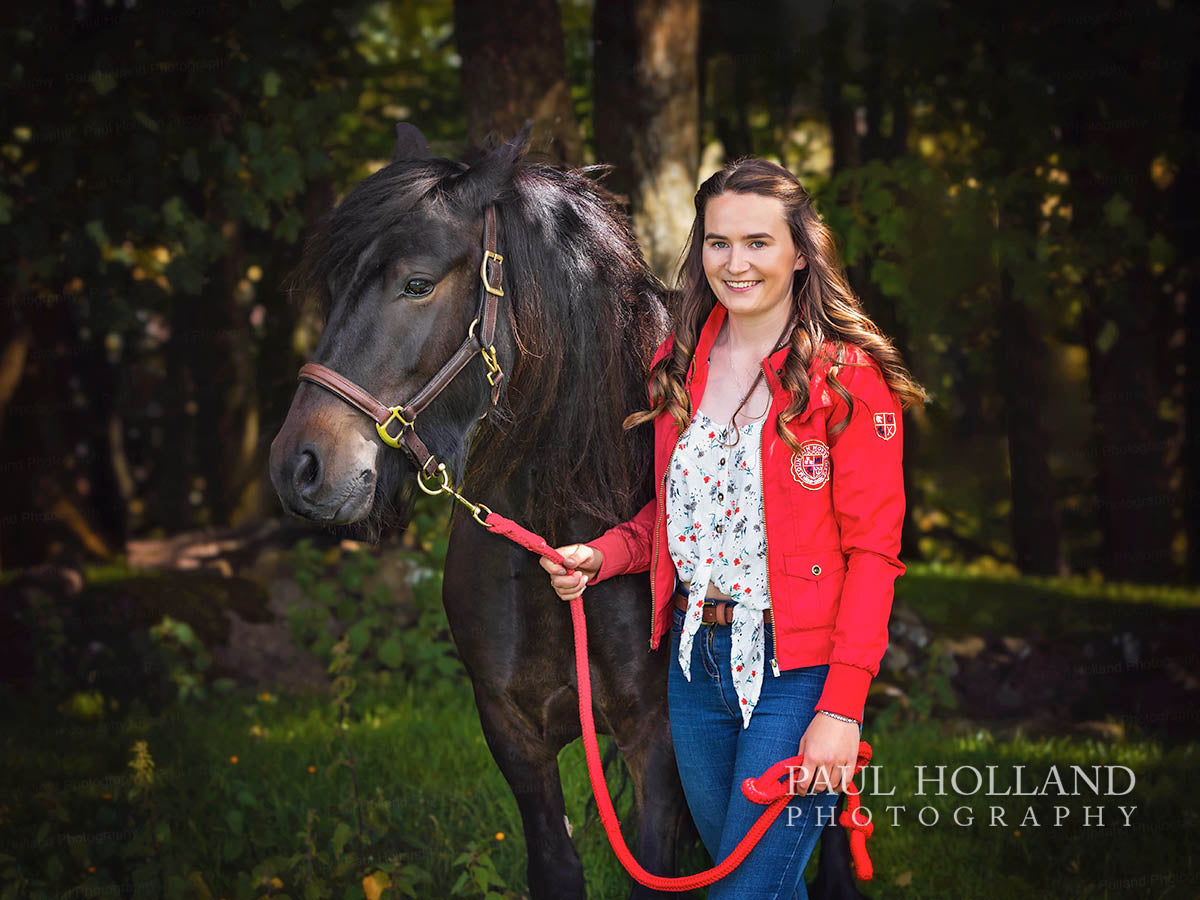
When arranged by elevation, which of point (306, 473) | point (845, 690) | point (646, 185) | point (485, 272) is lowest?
point (845, 690)

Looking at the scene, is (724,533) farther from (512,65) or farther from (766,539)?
(512,65)

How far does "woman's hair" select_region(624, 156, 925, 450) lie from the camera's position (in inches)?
90.1

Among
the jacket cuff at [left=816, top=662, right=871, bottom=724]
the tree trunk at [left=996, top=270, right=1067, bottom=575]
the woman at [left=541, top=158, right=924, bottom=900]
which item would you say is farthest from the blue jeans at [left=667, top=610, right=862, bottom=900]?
the tree trunk at [left=996, top=270, right=1067, bottom=575]

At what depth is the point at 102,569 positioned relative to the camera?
9.03 metres

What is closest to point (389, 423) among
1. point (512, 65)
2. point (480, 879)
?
point (480, 879)

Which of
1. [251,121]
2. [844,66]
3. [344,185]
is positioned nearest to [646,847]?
[251,121]

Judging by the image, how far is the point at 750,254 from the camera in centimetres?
237

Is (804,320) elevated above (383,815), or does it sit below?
above

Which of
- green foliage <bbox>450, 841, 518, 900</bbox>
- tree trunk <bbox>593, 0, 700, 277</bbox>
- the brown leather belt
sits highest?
tree trunk <bbox>593, 0, 700, 277</bbox>

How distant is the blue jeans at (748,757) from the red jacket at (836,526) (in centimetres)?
9

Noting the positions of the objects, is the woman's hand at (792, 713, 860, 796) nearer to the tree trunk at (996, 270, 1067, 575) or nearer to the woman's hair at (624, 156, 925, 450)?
the woman's hair at (624, 156, 925, 450)

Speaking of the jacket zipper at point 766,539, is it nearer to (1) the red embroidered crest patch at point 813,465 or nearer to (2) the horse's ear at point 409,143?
(1) the red embroidered crest patch at point 813,465

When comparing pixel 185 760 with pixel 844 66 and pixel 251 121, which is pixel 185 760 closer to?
pixel 251 121

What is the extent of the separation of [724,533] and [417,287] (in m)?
0.87
